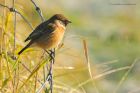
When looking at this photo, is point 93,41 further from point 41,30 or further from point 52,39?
point 41,30

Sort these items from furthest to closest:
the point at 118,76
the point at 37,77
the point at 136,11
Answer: the point at 136,11
the point at 118,76
the point at 37,77

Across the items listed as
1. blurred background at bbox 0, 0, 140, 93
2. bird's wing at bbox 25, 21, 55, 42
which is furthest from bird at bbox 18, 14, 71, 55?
blurred background at bbox 0, 0, 140, 93

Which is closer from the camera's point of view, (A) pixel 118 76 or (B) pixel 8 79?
(B) pixel 8 79

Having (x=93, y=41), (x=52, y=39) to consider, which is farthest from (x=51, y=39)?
(x=93, y=41)

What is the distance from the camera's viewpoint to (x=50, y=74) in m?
4.88

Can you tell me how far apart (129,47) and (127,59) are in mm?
497

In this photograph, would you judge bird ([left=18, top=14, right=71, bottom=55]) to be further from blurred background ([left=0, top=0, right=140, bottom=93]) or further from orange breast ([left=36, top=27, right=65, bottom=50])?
blurred background ([left=0, top=0, right=140, bottom=93])

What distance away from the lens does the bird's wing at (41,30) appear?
6134mm

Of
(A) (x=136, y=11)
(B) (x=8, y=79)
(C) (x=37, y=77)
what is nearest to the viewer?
(B) (x=8, y=79)

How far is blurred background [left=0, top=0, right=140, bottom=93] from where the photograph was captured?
565 cm

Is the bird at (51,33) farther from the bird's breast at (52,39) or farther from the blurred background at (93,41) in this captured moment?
the blurred background at (93,41)

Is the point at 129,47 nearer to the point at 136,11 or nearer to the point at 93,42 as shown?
the point at 93,42

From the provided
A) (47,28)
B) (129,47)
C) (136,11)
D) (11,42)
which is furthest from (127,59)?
(11,42)

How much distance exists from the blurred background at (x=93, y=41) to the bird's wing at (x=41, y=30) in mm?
97
